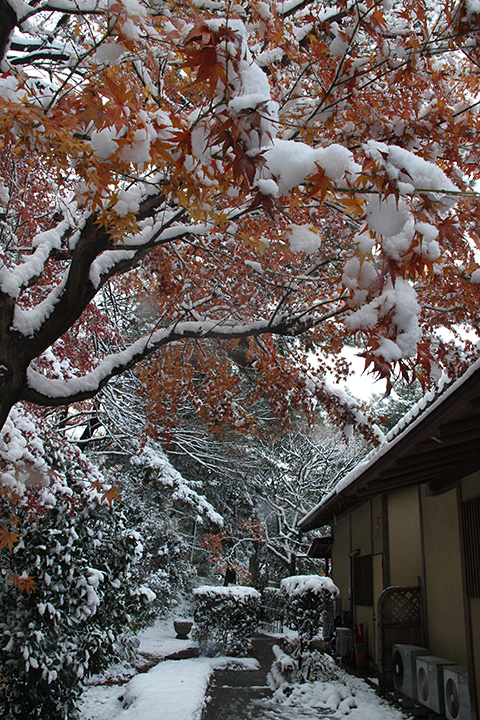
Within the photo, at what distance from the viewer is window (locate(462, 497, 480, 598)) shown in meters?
6.23

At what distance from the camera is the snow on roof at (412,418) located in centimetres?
425

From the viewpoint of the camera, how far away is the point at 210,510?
1709 centimetres

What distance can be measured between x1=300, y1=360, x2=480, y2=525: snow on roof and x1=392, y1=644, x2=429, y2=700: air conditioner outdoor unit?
261 cm

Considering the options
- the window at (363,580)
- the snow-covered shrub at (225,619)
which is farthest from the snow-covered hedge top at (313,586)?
the snow-covered shrub at (225,619)

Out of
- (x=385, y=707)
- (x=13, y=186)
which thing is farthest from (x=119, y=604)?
(x=13, y=186)

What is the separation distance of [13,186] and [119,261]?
8.07 ft

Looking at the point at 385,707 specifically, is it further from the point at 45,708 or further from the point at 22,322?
the point at 22,322

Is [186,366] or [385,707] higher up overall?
[186,366]

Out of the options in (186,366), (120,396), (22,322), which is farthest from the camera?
(120,396)

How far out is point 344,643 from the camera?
1212 cm

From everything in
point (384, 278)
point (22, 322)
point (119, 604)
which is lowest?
point (119, 604)

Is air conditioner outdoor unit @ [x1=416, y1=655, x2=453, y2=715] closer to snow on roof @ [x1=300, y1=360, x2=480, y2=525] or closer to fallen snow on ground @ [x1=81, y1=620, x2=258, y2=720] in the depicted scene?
snow on roof @ [x1=300, y1=360, x2=480, y2=525]

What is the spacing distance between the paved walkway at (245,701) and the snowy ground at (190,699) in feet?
0.06

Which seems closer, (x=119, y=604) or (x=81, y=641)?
(x=81, y=641)
